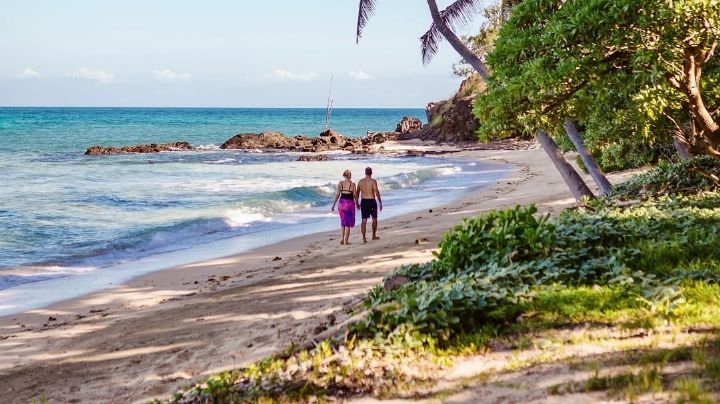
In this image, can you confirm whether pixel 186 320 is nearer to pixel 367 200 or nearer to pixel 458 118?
pixel 367 200

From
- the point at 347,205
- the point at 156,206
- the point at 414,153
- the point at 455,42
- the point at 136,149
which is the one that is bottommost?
the point at 156,206

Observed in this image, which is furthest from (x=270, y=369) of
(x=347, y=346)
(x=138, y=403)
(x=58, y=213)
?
(x=58, y=213)

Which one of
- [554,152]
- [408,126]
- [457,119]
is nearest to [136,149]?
[408,126]

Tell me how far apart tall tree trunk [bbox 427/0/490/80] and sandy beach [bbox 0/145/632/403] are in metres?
3.92

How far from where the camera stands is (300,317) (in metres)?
9.14

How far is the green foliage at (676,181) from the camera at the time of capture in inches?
517

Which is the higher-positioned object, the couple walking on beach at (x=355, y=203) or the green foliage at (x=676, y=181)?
the green foliage at (x=676, y=181)

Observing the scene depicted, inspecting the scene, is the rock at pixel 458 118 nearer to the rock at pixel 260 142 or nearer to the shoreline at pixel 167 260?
the rock at pixel 260 142

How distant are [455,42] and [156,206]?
14167mm

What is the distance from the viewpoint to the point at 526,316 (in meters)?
6.66

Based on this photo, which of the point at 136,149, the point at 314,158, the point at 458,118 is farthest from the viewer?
the point at 458,118

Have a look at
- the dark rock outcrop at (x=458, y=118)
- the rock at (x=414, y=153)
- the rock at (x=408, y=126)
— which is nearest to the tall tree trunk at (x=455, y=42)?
the rock at (x=414, y=153)

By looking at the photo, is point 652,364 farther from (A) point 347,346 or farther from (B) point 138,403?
(B) point 138,403

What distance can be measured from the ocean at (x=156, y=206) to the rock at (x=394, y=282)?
6902 mm
